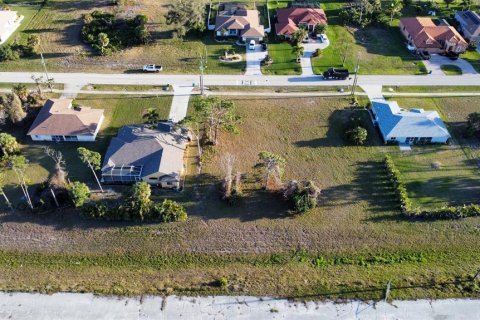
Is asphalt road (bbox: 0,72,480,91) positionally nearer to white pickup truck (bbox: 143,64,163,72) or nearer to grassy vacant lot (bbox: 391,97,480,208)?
white pickup truck (bbox: 143,64,163,72)

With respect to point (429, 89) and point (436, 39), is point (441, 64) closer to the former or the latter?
point (436, 39)

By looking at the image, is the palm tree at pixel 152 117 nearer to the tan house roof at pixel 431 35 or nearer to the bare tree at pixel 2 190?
the bare tree at pixel 2 190

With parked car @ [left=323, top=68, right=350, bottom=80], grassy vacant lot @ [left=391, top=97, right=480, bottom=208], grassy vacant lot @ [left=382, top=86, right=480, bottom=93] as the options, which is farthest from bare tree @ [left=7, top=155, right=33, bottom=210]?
grassy vacant lot @ [left=382, top=86, right=480, bottom=93]

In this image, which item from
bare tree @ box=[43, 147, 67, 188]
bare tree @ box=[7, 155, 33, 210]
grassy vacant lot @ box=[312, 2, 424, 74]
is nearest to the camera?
bare tree @ box=[7, 155, 33, 210]

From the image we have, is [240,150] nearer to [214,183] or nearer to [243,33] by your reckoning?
[214,183]

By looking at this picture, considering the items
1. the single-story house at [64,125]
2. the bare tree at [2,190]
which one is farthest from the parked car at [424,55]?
the bare tree at [2,190]

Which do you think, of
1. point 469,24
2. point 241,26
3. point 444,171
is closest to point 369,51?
point 469,24
